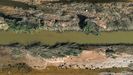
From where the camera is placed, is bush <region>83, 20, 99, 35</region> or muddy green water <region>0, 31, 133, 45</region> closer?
muddy green water <region>0, 31, 133, 45</region>

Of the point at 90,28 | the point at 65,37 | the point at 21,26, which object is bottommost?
the point at 65,37

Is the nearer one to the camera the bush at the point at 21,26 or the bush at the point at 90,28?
the bush at the point at 21,26

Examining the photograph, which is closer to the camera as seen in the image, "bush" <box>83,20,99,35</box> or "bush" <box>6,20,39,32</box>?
"bush" <box>6,20,39,32</box>

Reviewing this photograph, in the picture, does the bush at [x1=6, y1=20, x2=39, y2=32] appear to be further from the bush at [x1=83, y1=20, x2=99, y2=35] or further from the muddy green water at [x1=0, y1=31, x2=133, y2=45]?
the bush at [x1=83, y1=20, x2=99, y2=35]

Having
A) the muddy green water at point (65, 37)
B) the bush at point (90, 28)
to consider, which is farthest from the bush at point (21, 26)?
the bush at point (90, 28)

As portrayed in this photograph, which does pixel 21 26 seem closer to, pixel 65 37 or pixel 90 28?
pixel 65 37

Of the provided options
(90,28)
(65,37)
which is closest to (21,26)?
(65,37)

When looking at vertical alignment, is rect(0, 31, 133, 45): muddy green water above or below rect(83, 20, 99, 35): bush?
below

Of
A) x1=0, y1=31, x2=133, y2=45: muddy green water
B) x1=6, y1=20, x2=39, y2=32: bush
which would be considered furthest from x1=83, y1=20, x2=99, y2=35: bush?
x1=6, y1=20, x2=39, y2=32: bush

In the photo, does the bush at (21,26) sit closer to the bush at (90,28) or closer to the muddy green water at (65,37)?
the muddy green water at (65,37)

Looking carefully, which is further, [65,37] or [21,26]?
[65,37]
